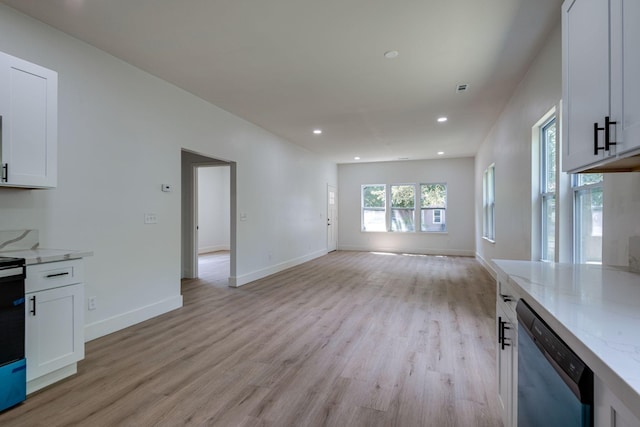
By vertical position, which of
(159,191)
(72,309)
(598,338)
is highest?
(159,191)

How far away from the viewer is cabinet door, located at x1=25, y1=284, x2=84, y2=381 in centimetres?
209

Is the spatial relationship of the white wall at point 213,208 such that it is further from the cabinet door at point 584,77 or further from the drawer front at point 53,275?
the cabinet door at point 584,77

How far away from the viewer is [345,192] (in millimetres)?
10523

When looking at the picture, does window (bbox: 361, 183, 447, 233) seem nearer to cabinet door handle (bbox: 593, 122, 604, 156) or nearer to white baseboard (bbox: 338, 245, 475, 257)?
white baseboard (bbox: 338, 245, 475, 257)

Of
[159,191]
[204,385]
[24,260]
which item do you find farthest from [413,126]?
[24,260]

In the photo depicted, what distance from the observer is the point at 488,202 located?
676cm

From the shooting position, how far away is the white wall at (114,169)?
8.83ft

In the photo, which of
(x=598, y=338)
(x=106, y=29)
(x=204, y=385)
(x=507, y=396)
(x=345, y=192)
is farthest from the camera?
(x=345, y=192)

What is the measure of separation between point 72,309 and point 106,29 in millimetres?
2305

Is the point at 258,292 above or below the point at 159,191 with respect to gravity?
below

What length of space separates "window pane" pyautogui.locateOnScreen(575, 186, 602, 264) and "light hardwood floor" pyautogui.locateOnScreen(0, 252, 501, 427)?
108cm

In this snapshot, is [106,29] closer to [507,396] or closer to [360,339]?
[360,339]

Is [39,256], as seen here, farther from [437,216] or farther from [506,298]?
[437,216]

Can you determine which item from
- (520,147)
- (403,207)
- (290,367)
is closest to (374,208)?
(403,207)
